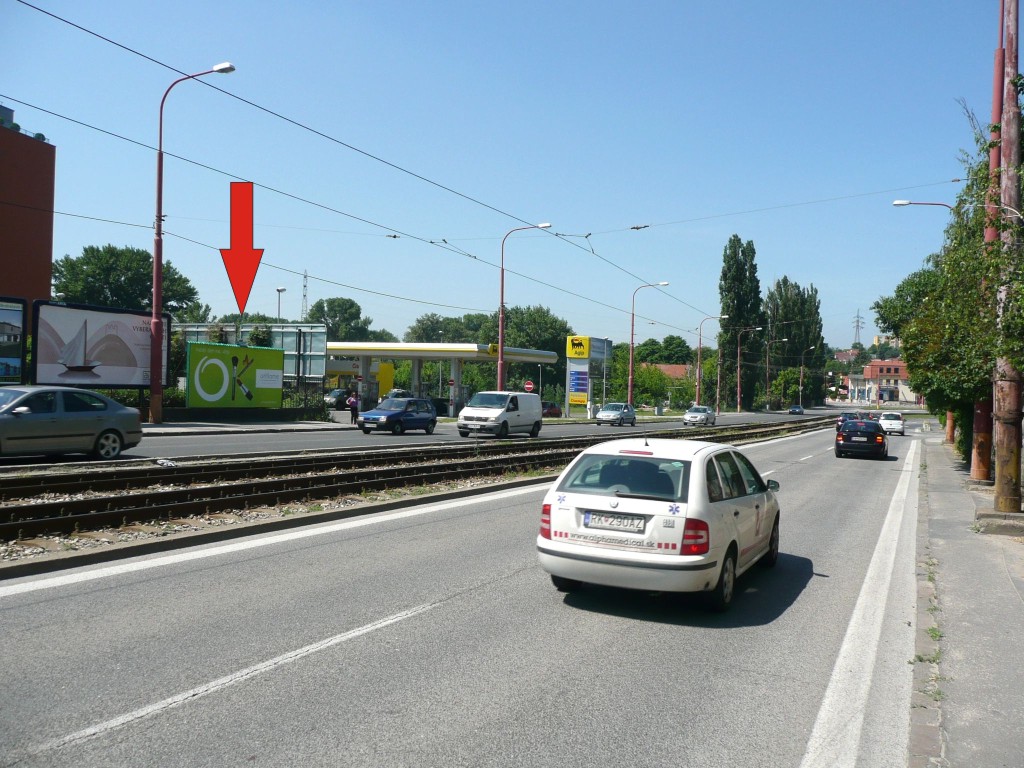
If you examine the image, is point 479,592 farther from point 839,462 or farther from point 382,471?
point 839,462

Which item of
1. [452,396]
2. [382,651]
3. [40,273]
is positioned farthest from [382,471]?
[40,273]

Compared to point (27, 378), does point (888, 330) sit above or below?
above

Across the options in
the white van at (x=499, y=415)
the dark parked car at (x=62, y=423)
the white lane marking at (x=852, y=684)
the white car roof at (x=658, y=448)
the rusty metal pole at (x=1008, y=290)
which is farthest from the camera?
the white van at (x=499, y=415)

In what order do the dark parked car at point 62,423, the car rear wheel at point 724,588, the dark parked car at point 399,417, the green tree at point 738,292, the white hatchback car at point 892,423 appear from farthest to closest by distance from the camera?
the green tree at point 738,292 < the white hatchback car at point 892,423 < the dark parked car at point 399,417 < the dark parked car at point 62,423 < the car rear wheel at point 724,588

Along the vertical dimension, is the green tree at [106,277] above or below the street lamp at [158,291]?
above

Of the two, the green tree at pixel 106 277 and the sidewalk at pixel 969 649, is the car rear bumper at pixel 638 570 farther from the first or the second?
the green tree at pixel 106 277

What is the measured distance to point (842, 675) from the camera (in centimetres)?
598

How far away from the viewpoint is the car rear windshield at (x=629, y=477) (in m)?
7.23

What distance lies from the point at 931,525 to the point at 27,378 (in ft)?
97.9

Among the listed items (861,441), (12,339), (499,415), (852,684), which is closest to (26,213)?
(12,339)

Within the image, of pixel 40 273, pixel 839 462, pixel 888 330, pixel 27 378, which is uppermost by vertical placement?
pixel 40 273

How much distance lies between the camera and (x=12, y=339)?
29.2 meters

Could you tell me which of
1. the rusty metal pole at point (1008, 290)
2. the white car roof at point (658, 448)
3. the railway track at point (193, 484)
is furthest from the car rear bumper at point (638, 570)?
the rusty metal pole at point (1008, 290)

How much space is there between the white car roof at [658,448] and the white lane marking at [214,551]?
13.9 feet
